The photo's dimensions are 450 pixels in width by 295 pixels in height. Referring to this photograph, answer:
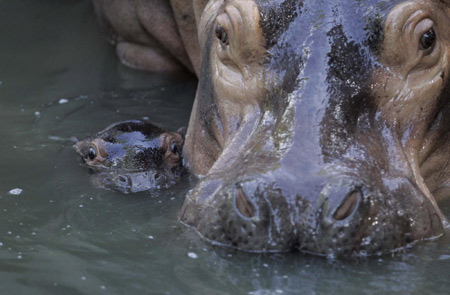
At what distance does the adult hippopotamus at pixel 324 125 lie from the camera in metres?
3.21

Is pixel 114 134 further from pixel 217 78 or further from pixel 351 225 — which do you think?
pixel 351 225

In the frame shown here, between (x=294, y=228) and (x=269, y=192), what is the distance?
0.17m

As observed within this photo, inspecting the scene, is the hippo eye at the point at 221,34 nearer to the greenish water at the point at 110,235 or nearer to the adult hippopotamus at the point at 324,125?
the adult hippopotamus at the point at 324,125

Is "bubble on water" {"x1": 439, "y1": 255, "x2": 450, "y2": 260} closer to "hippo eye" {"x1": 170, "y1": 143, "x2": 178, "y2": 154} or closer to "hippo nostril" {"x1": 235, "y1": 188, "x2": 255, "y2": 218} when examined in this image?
"hippo nostril" {"x1": 235, "y1": 188, "x2": 255, "y2": 218}

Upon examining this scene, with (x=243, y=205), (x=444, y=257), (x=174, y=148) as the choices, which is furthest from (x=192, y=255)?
(x=174, y=148)

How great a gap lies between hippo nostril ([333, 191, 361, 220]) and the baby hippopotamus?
1584 mm

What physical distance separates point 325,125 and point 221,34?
876 millimetres

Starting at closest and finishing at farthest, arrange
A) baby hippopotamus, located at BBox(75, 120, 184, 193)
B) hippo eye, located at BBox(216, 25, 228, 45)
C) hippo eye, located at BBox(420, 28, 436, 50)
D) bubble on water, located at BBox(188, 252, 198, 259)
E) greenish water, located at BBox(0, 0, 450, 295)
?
1. greenish water, located at BBox(0, 0, 450, 295)
2. bubble on water, located at BBox(188, 252, 198, 259)
3. hippo eye, located at BBox(420, 28, 436, 50)
4. hippo eye, located at BBox(216, 25, 228, 45)
5. baby hippopotamus, located at BBox(75, 120, 184, 193)

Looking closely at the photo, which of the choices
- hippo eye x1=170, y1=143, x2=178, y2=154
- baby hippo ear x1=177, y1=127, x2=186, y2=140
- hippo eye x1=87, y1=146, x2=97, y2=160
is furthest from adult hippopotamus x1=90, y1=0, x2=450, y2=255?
baby hippo ear x1=177, y1=127, x2=186, y2=140

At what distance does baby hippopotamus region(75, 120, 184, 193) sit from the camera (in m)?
4.58

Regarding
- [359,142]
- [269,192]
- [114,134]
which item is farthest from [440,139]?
[114,134]

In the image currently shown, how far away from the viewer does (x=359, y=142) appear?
3529 millimetres

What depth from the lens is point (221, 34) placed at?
4.13 metres

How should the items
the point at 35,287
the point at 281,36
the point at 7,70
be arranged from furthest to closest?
1. the point at 7,70
2. the point at 281,36
3. the point at 35,287
